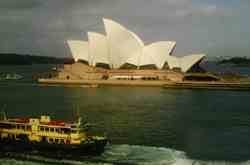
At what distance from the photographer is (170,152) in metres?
18.3

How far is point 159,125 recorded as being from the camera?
24.2 m

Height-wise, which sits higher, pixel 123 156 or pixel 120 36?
pixel 120 36

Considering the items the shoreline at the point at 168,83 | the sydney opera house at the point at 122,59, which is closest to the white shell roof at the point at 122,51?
the sydney opera house at the point at 122,59

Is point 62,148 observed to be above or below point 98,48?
below

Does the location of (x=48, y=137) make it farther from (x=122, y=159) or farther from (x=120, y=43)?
(x=120, y=43)

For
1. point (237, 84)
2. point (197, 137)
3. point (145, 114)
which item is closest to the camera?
point (197, 137)

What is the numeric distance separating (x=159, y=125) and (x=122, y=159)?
727 cm

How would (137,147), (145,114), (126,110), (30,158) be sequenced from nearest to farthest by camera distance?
1. (30,158)
2. (137,147)
3. (145,114)
4. (126,110)

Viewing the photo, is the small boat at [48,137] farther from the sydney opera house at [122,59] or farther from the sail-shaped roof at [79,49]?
the sail-shaped roof at [79,49]

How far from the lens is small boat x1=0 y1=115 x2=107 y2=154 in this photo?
17.7 meters

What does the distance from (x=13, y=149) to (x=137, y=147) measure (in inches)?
181

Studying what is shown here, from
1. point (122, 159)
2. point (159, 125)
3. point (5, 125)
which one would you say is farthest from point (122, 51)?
point (122, 159)

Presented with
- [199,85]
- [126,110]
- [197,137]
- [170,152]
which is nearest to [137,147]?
[170,152]

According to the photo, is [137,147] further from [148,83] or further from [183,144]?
[148,83]
